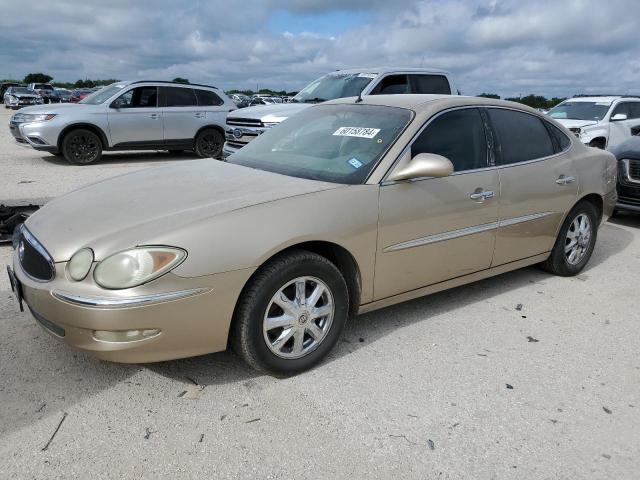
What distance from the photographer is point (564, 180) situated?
4664 mm

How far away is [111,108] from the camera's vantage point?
1175cm

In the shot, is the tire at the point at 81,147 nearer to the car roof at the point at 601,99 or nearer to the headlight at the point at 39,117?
the headlight at the point at 39,117

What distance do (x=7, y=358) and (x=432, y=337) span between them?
2643 mm

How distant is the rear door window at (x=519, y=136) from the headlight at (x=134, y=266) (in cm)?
265

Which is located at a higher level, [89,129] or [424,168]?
[424,168]

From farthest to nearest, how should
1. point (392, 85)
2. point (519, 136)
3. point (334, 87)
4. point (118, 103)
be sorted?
point (118, 103), point (334, 87), point (392, 85), point (519, 136)

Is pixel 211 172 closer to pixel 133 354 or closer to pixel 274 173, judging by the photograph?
pixel 274 173

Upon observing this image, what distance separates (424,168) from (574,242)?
7.73ft

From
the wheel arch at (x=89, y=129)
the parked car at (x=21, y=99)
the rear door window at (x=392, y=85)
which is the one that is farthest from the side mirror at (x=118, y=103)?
the parked car at (x=21, y=99)

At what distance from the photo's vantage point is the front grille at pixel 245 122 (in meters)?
9.35

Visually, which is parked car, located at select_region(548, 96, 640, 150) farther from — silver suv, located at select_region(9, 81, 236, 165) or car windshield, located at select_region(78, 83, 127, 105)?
car windshield, located at select_region(78, 83, 127, 105)

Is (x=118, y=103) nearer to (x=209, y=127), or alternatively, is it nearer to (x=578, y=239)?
(x=209, y=127)

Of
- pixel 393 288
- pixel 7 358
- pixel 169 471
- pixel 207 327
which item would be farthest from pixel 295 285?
pixel 7 358

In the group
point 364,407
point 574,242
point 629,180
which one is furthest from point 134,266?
point 629,180
